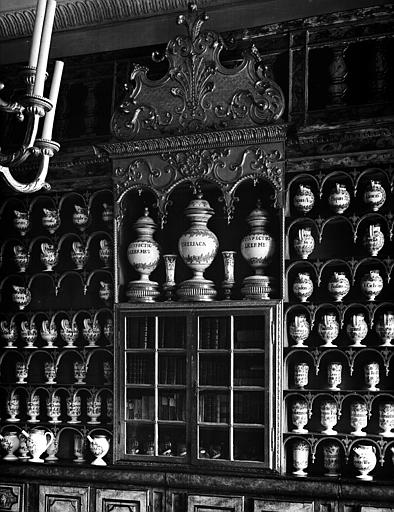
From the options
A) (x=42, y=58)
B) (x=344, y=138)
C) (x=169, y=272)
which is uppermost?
(x=344, y=138)

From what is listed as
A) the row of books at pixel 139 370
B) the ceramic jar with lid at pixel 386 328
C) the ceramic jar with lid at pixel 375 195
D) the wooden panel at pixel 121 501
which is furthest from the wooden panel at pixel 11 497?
the ceramic jar with lid at pixel 375 195

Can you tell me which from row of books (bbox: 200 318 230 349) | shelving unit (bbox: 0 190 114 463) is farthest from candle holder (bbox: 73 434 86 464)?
row of books (bbox: 200 318 230 349)

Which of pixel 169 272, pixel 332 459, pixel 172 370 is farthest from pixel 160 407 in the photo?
pixel 332 459

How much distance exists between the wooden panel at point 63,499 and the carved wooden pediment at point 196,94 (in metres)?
2.10

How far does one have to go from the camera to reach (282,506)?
4.20m

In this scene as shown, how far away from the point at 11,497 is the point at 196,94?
264 centimetres

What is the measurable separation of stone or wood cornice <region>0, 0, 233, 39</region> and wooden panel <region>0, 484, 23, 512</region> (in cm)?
299

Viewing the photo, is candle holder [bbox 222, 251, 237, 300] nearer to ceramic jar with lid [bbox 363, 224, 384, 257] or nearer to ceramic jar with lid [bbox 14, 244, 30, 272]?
ceramic jar with lid [bbox 363, 224, 384, 257]

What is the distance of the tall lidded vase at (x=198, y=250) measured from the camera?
4.55 metres

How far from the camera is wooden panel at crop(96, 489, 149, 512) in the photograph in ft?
14.8

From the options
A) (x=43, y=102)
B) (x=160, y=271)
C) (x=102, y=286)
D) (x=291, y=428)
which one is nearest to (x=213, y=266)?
Answer: (x=160, y=271)

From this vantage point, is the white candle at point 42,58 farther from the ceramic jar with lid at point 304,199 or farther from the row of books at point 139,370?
the row of books at point 139,370

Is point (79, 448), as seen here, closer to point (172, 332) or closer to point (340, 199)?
point (172, 332)

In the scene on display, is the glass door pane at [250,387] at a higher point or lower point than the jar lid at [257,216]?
lower
